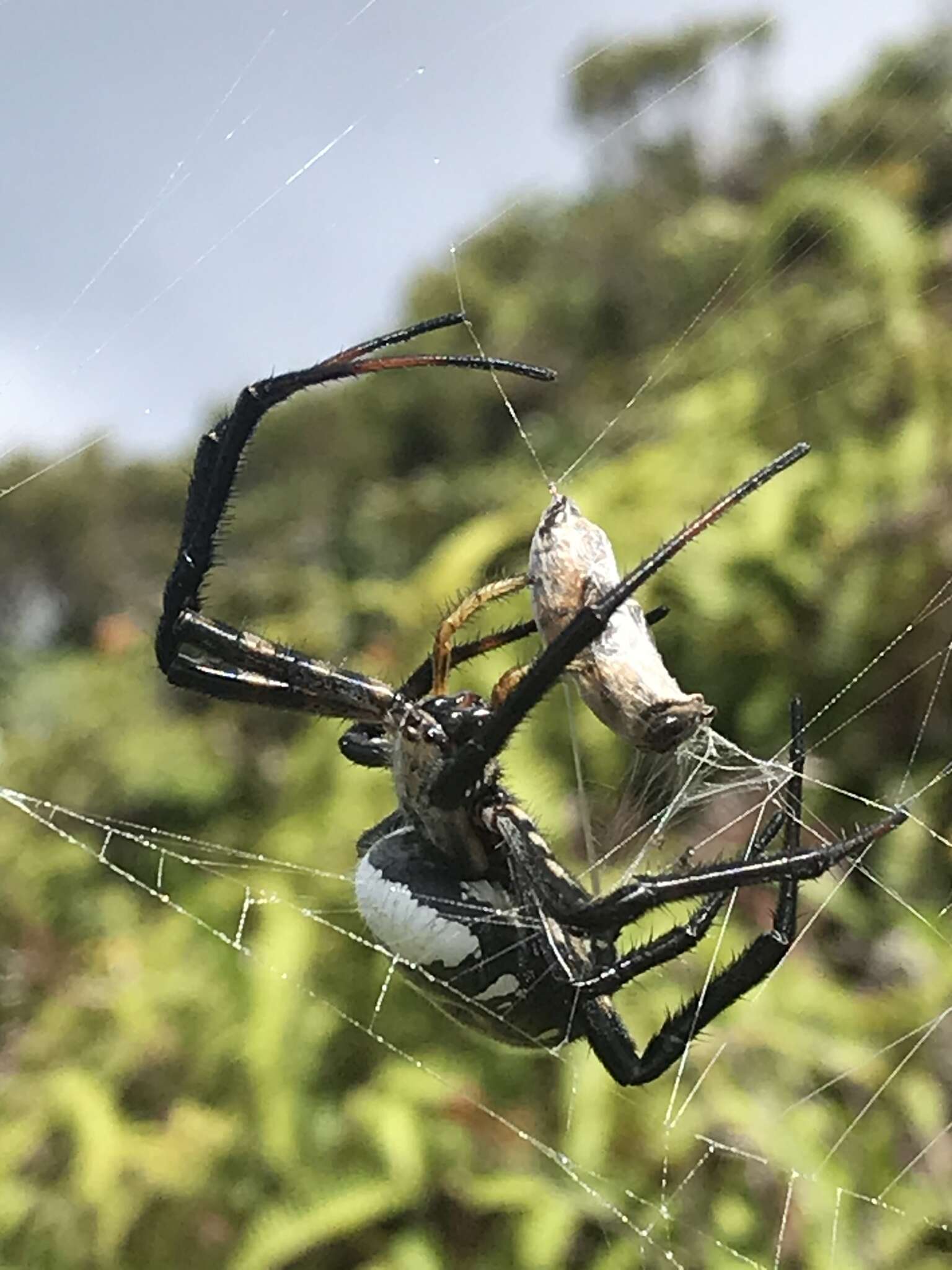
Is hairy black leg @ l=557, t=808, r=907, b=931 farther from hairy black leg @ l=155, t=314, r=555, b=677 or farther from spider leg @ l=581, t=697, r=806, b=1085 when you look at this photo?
hairy black leg @ l=155, t=314, r=555, b=677

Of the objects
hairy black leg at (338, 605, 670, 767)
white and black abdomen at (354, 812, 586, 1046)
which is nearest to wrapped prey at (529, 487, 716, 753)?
hairy black leg at (338, 605, 670, 767)

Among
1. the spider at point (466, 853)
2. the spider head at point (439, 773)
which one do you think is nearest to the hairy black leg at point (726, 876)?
the spider at point (466, 853)

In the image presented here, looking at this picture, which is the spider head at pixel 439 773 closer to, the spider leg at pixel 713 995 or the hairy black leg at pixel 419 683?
the hairy black leg at pixel 419 683

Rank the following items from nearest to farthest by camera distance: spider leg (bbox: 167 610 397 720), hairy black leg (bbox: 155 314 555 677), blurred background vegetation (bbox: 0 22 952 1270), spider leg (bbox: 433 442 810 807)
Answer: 1. spider leg (bbox: 433 442 810 807)
2. hairy black leg (bbox: 155 314 555 677)
3. spider leg (bbox: 167 610 397 720)
4. blurred background vegetation (bbox: 0 22 952 1270)

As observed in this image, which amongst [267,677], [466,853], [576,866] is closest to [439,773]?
[466,853]

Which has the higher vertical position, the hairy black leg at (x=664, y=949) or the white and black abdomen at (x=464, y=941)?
the white and black abdomen at (x=464, y=941)

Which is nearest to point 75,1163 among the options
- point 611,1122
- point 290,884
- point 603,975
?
point 290,884
